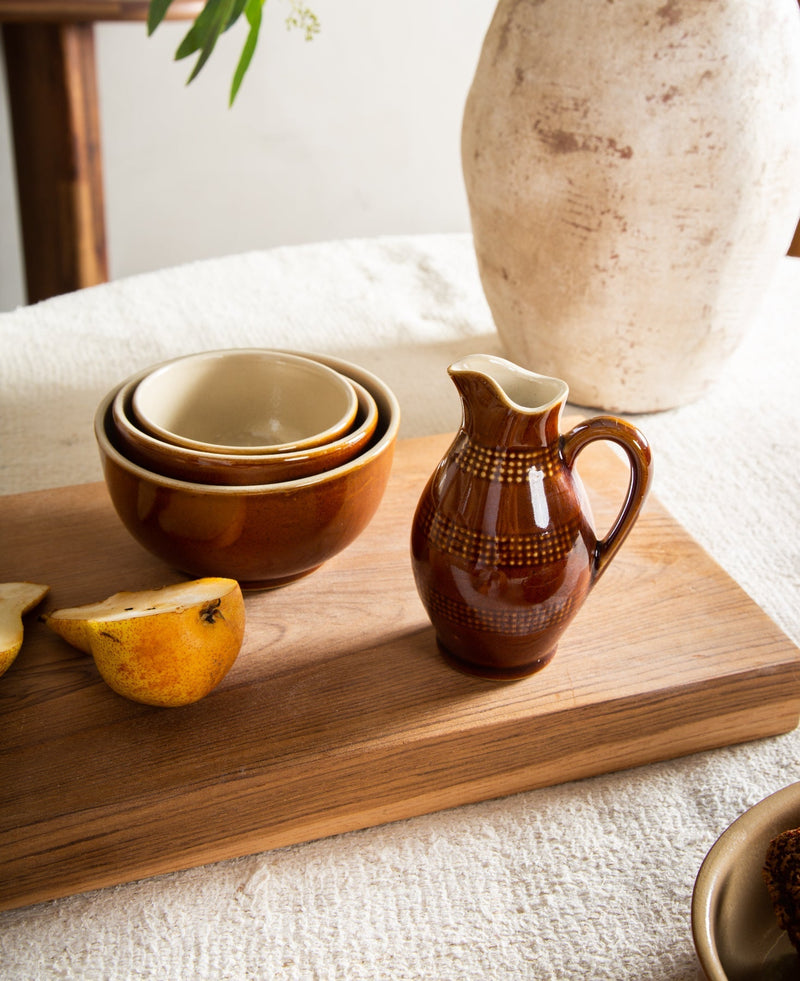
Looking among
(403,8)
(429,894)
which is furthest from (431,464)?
(403,8)

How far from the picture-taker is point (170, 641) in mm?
449

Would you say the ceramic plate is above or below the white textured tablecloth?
above

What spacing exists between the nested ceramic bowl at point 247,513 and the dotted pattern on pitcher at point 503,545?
0.07 metres

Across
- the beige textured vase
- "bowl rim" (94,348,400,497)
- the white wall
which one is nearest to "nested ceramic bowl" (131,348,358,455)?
"bowl rim" (94,348,400,497)

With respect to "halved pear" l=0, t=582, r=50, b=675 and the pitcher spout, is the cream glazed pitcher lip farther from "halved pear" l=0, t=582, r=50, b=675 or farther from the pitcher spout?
"halved pear" l=0, t=582, r=50, b=675

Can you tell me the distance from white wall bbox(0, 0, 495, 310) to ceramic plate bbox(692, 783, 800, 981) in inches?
60.5

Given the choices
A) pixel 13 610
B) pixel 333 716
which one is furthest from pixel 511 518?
pixel 13 610

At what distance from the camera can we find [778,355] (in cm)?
101

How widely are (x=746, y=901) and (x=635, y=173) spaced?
540mm

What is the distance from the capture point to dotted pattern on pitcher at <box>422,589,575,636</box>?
47 cm

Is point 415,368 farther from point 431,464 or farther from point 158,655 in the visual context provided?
point 158,655

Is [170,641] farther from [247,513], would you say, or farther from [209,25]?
[209,25]

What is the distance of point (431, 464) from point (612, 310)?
22cm

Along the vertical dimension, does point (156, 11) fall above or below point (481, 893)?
above
